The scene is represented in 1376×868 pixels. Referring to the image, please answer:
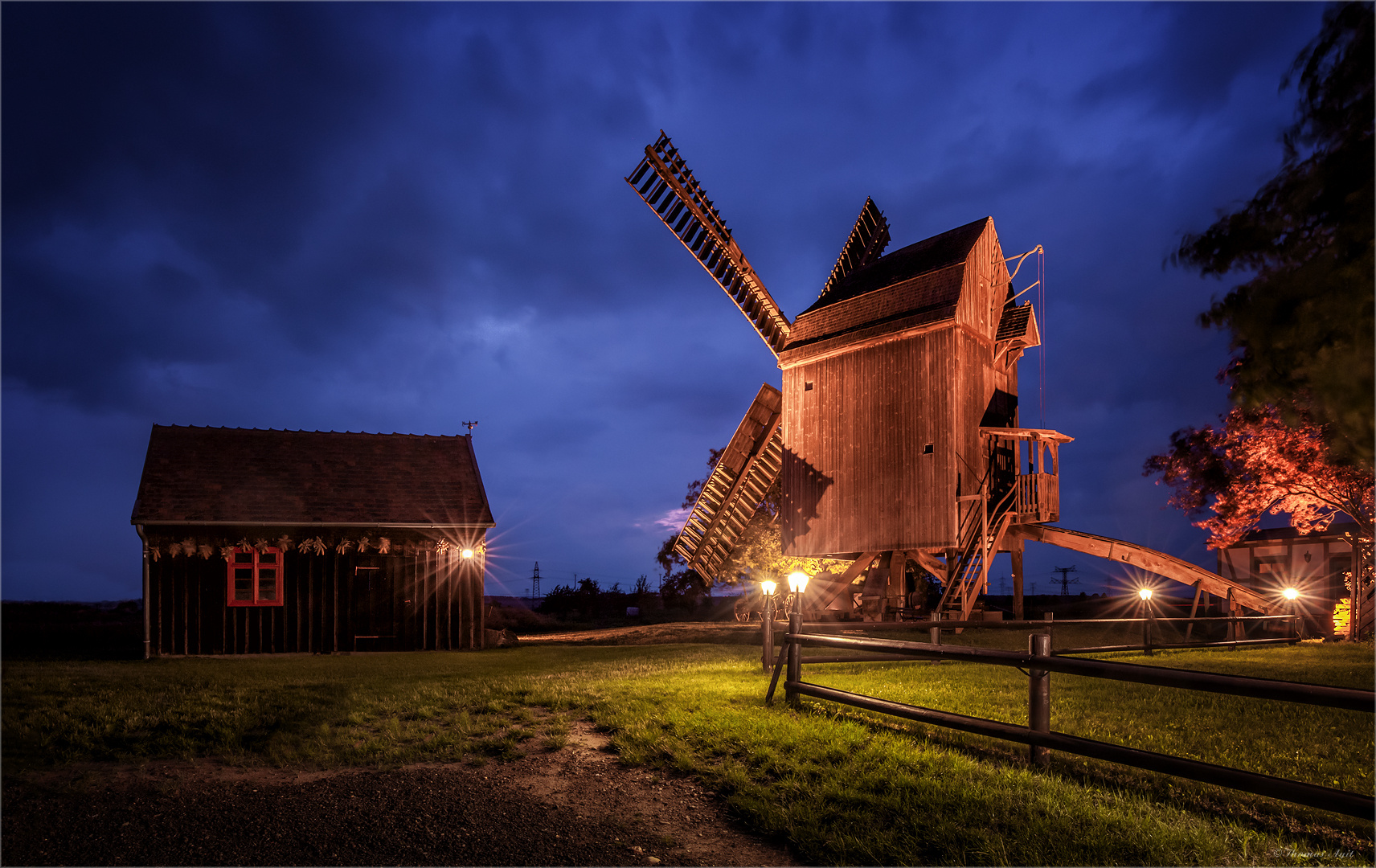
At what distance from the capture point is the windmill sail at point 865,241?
2750 cm

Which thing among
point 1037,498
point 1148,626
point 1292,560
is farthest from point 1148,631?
point 1292,560

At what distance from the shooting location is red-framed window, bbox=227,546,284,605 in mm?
18250

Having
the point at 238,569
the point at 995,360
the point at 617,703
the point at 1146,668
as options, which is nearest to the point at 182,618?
the point at 238,569

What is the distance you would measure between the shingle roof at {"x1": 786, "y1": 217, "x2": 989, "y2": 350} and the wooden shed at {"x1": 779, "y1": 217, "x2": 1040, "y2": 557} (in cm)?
4

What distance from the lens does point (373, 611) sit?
1903 cm

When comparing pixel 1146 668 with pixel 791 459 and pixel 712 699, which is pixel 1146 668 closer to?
pixel 712 699

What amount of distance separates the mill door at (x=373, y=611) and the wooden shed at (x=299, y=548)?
3 cm

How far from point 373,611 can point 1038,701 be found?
56.5 ft

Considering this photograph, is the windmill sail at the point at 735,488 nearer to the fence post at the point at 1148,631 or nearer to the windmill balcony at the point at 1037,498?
the windmill balcony at the point at 1037,498

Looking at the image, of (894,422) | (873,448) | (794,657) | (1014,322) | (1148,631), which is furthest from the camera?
(1014,322)

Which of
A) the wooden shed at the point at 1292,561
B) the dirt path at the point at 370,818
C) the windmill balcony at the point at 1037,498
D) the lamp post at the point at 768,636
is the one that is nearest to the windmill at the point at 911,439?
the windmill balcony at the point at 1037,498

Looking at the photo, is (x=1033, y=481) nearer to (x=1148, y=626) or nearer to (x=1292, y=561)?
(x=1148, y=626)

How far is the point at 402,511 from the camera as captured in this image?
19531 mm

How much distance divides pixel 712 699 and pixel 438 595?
42.4ft
